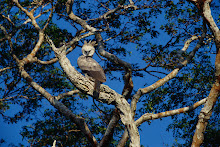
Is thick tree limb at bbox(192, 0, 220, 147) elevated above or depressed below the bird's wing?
below

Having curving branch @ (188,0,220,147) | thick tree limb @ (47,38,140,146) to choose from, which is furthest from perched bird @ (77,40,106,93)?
curving branch @ (188,0,220,147)

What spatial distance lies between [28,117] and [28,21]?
127 inches

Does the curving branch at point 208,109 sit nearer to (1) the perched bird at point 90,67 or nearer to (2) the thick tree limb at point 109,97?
(2) the thick tree limb at point 109,97

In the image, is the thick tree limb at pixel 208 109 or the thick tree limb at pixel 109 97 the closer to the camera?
the thick tree limb at pixel 109 97

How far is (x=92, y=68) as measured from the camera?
568cm

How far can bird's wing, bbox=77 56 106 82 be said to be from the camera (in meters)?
5.40

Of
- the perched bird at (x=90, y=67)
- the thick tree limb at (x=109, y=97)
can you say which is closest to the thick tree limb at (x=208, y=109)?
the thick tree limb at (x=109, y=97)

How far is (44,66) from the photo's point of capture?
9969mm

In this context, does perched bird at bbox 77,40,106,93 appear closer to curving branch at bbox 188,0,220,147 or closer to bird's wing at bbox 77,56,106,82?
bird's wing at bbox 77,56,106,82

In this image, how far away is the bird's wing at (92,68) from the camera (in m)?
5.40

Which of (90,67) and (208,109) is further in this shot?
(90,67)

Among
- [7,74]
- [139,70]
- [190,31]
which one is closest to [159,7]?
[190,31]

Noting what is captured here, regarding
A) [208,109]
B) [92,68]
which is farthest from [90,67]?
[208,109]

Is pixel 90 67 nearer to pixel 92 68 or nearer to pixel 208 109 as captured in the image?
→ pixel 92 68
